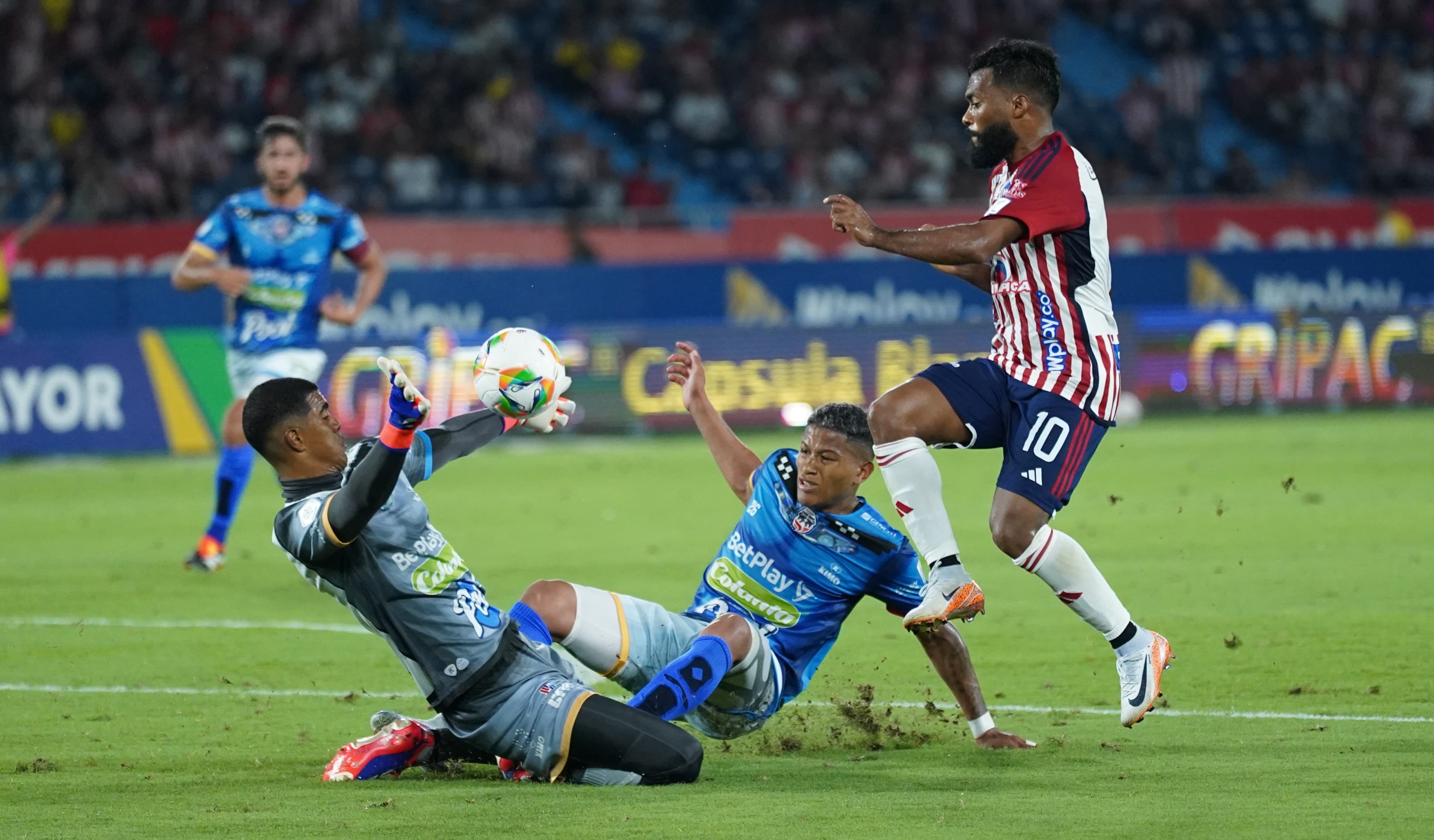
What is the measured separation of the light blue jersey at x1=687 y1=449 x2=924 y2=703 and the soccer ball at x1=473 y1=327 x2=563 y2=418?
803mm

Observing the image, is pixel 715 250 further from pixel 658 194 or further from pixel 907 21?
pixel 907 21

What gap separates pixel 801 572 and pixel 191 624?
411 centimetres

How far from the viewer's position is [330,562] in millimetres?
5117

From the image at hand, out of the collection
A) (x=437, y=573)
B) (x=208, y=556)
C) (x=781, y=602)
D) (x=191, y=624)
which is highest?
(x=437, y=573)

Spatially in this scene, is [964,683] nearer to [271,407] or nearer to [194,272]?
[271,407]

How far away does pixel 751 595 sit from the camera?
19.2 ft

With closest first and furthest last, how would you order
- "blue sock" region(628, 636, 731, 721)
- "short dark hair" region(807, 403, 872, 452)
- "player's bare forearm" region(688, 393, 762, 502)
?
"blue sock" region(628, 636, 731, 721), "short dark hair" region(807, 403, 872, 452), "player's bare forearm" region(688, 393, 762, 502)

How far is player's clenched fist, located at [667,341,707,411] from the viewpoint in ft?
21.0

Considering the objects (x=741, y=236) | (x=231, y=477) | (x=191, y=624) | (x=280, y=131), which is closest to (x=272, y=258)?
(x=280, y=131)

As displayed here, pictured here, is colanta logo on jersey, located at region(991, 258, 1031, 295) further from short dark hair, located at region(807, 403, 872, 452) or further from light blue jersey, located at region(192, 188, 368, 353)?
light blue jersey, located at region(192, 188, 368, 353)

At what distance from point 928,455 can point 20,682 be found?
3909mm

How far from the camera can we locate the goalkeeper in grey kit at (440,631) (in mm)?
5105

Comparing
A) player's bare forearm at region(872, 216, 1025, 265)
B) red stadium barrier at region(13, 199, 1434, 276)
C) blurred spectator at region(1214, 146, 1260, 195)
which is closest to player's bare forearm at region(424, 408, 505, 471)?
player's bare forearm at region(872, 216, 1025, 265)

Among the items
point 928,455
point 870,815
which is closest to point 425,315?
point 928,455
